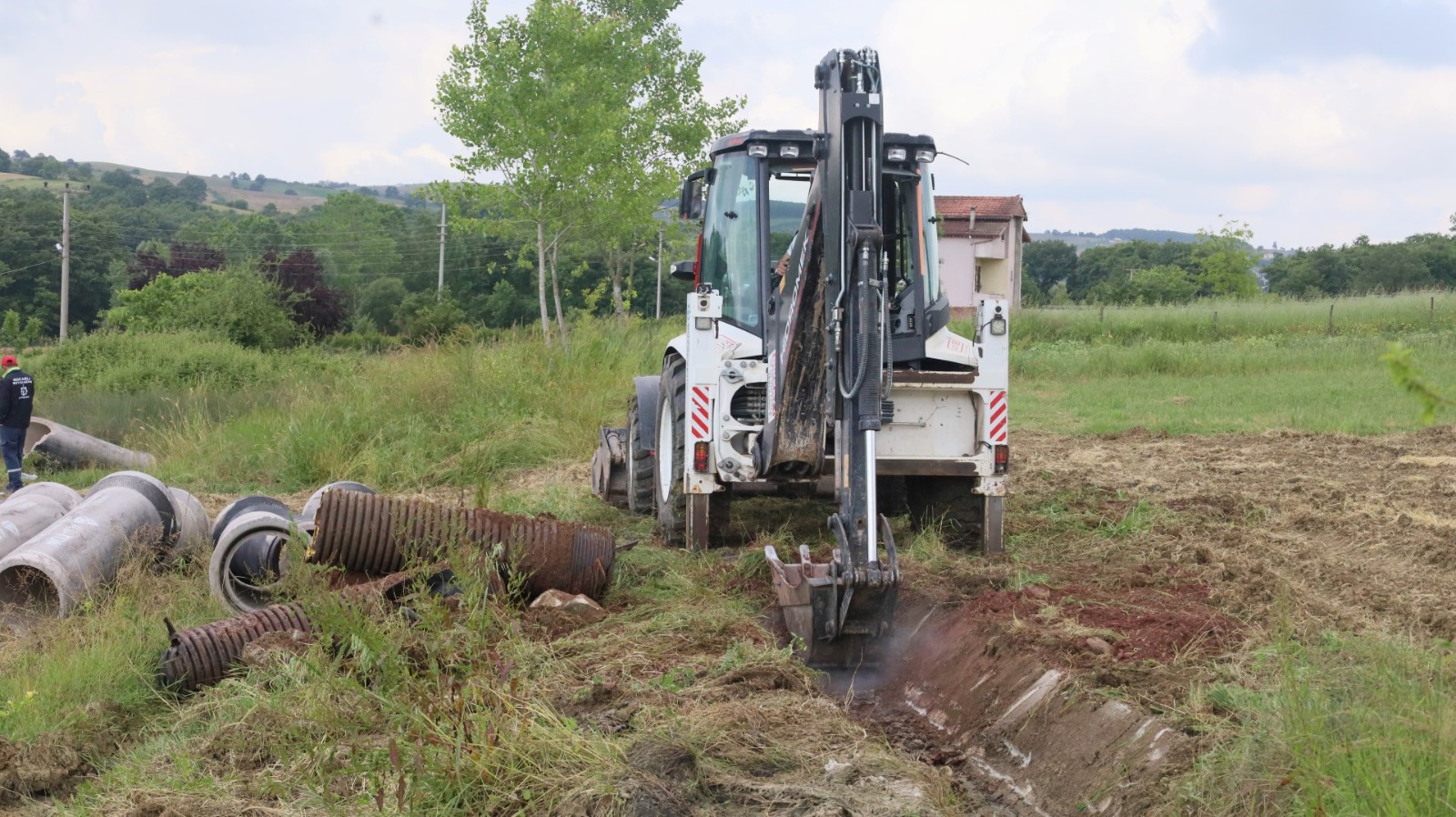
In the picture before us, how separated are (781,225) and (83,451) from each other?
11.5 meters

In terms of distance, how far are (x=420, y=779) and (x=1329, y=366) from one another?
69.3ft

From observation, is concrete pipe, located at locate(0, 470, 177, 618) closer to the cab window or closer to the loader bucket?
the loader bucket

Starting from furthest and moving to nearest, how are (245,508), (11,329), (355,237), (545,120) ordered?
(355,237)
(11,329)
(545,120)
(245,508)

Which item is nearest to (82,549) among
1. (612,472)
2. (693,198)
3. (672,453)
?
(672,453)

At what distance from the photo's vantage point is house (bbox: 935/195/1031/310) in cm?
4428

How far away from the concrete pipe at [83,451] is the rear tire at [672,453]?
8.74 meters

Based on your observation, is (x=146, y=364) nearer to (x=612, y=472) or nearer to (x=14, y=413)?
(x=14, y=413)

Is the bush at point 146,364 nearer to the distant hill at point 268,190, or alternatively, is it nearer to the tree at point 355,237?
the tree at point 355,237

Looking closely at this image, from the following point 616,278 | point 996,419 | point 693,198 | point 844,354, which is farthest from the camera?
point 616,278

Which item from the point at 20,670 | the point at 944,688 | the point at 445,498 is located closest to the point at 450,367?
the point at 445,498

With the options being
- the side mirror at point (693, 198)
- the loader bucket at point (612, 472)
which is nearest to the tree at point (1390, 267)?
the loader bucket at point (612, 472)

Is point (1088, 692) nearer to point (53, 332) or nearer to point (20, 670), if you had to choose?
point (20, 670)

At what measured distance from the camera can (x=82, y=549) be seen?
7.53 metres

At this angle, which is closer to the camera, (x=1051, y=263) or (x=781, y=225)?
(x=781, y=225)
